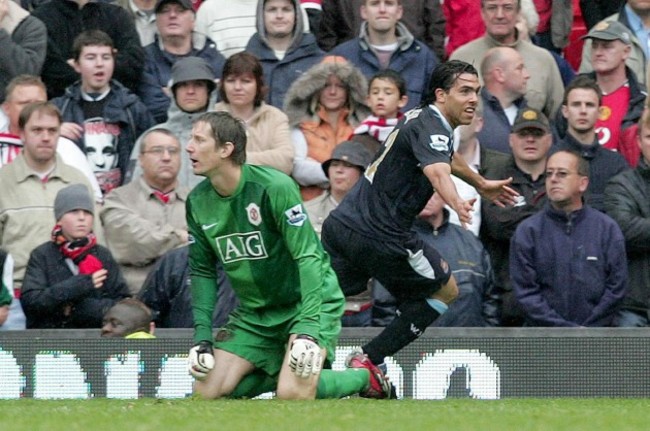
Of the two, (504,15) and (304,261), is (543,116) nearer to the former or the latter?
(504,15)

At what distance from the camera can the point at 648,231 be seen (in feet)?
37.2

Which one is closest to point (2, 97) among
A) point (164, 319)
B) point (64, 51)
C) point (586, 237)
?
point (64, 51)

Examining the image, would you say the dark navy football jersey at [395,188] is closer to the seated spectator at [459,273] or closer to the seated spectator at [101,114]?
the seated spectator at [459,273]

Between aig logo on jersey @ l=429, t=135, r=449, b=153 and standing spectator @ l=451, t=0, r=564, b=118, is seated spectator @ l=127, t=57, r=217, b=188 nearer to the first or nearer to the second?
standing spectator @ l=451, t=0, r=564, b=118

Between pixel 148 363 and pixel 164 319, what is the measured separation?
0.70 meters

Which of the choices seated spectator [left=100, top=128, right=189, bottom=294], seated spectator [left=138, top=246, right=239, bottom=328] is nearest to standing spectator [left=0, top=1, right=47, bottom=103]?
seated spectator [left=100, top=128, right=189, bottom=294]

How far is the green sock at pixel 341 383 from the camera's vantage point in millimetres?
8820

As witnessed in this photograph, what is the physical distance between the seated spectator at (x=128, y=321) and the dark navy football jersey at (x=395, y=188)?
178 centimetres

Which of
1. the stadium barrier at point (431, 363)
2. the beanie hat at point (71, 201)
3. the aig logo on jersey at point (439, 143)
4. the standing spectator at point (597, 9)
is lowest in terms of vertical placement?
the stadium barrier at point (431, 363)

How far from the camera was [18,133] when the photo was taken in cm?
1216

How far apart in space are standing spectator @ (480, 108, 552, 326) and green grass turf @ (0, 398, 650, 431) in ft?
10.1

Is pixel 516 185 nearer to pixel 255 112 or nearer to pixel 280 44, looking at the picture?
pixel 255 112

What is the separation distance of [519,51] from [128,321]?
182 inches

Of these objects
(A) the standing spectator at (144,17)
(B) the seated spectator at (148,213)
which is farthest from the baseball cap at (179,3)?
(B) the seated spectator at (148,213)
